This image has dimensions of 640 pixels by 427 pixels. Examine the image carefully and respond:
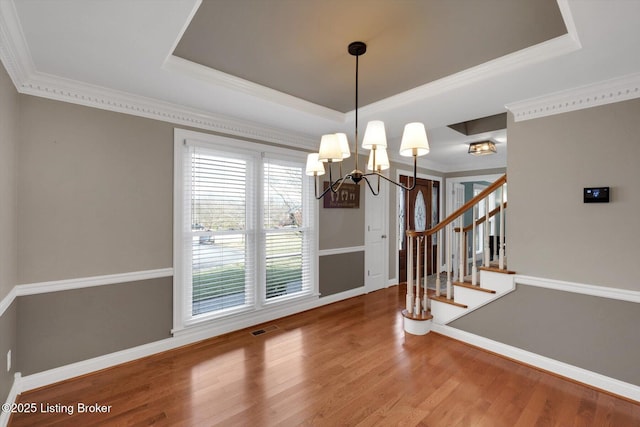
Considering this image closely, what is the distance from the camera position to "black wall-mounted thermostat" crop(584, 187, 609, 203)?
7.59 feet

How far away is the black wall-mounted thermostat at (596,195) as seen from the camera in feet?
7.59

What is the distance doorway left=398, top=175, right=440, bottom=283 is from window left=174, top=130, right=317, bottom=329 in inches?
92.8

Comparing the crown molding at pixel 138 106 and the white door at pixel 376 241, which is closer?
the crown molding at pixel 138 106

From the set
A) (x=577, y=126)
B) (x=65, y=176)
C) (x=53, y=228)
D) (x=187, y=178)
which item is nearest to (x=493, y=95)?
(x=577, y=126)

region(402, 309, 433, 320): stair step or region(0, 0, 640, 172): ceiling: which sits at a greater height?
region(0, 0, 640, 172): ceiling

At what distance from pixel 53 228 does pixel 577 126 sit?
4433mm

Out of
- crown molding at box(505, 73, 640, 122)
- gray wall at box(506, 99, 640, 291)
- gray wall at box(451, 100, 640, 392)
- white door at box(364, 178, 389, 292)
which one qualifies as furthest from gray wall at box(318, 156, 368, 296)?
crown molding at box(505, 73, 640, 122)

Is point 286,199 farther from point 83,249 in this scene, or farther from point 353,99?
point 83,249

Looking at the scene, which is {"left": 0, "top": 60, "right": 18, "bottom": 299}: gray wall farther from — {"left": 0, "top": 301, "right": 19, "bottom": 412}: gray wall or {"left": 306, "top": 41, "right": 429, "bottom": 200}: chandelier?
{"left": 306, "top": 41, "right": 429, "bottom": 200}: chandelier

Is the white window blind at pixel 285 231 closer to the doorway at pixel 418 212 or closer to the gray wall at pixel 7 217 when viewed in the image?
the gray wall at pixel 7 217

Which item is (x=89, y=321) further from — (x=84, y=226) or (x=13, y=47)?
(x=13, y=47)

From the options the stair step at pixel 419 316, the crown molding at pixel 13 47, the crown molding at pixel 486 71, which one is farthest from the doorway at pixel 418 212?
the crown molding at pixel 13 47

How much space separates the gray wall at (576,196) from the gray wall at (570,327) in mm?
193

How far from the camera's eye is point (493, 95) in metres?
2.53
